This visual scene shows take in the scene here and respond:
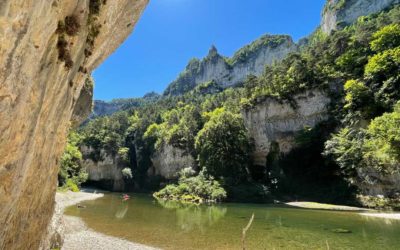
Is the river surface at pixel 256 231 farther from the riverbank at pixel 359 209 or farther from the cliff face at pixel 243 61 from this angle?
the cliff face at pixel 243 61

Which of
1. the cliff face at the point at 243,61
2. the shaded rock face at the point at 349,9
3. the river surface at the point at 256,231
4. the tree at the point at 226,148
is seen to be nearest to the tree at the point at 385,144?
the river surface at the point at 256,231

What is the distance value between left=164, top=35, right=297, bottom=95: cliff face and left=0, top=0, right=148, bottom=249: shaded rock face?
132 meters

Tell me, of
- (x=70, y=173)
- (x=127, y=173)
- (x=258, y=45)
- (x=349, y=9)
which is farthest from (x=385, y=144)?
(x=258, y=45)

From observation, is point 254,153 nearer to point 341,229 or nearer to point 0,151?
point 341,229

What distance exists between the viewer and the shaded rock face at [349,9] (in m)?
100

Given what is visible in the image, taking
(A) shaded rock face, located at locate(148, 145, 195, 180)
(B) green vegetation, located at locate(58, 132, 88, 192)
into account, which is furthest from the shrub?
(B) green vegetation, located at locate(58, 132, 88, 192)

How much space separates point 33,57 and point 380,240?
2141cm

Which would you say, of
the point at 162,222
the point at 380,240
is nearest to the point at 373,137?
the point at 380,240

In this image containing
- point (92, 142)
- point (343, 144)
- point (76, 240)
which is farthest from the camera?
point (92, 142)

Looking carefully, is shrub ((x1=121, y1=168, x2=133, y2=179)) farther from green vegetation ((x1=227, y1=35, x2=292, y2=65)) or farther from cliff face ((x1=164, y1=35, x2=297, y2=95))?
green vegetation ((x1=227, y1=35, x2=292, y2=65))

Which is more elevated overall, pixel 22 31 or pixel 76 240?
pixel 22 31

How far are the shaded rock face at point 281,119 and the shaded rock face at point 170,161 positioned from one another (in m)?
16.3

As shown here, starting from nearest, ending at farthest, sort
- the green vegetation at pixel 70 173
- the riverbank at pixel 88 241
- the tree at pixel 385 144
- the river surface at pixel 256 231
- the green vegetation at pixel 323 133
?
the riverbank at pixel 88 241
the river surface at pixel 256 231
the tree at pixel 385 144
the green vegetation at pixel 323 133
the green vegetation at pixel 70 173

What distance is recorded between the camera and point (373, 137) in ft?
130
